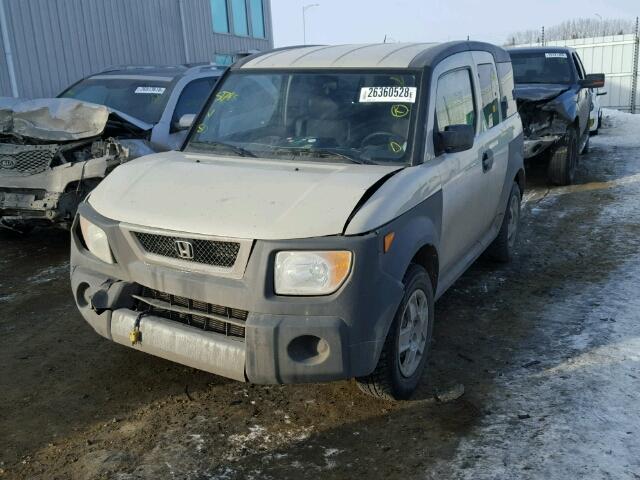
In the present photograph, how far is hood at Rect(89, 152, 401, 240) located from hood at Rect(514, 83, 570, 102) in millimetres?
6162

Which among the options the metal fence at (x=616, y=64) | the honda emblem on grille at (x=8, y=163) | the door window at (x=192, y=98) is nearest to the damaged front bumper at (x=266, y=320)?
the honda emblem on grille at (x=8, y=163)

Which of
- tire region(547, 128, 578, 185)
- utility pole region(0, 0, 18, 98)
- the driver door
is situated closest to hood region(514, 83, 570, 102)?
tire region(547, 128, 578, 185)

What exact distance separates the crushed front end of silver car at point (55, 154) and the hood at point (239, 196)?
2085 mm

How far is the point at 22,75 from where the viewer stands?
35.7 ft

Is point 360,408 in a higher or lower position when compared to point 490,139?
lower

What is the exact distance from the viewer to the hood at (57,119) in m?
5.88

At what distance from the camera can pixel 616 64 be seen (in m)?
24.4

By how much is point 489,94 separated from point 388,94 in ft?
5.02

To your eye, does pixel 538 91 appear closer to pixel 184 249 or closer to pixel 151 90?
pixel 151 90

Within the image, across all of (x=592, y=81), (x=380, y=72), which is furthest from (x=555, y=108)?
(x=380, y=72)

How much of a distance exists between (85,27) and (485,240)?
33.9 feet

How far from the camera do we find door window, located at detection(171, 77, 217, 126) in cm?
685

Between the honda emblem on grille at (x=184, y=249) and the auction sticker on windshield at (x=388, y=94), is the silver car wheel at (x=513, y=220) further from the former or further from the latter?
the honda emblem on grille at (x=184, y=249)

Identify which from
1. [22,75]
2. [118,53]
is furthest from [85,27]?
[22,75]
